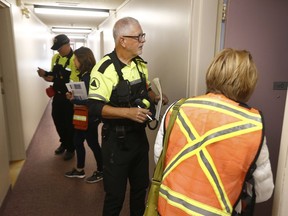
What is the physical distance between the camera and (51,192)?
2.55m

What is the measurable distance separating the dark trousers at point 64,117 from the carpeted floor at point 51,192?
26cm

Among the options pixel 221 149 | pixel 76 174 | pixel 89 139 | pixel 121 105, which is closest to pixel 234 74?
pixel 221 149

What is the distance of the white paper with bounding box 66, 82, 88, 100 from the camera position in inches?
92.4

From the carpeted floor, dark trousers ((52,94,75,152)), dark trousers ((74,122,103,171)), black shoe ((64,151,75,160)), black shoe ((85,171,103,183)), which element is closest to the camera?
the carpeted floor

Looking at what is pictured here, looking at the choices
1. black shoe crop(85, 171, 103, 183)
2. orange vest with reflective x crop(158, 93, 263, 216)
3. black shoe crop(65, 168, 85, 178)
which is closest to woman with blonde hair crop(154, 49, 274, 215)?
orange vest with reflective x crop(158, 93, 263, 216)

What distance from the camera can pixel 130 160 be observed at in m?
1.62

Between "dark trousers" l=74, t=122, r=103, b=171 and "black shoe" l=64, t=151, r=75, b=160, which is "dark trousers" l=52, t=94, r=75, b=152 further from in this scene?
"dark trousers" l=74, t=122, r=103, b=171

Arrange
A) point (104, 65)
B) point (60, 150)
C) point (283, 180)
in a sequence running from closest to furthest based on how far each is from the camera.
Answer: point (283, 180) < point (104, 65) < point (60, 150)

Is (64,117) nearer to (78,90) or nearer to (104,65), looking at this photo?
(78,90)

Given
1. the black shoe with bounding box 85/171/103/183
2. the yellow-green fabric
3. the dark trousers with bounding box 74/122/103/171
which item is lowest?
the black shoe with bounding box 85/171/103/183

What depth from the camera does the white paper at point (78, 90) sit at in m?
2.35

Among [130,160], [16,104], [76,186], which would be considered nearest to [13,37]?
[16,104]

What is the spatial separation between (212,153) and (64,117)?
270 cm

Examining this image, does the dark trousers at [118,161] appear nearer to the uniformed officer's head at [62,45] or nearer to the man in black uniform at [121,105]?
the man in black uniform at [121,105]
